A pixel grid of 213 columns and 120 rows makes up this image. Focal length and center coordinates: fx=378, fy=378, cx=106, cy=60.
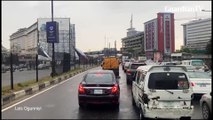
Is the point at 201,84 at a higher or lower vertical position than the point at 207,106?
higher

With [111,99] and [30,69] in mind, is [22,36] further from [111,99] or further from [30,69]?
[111,99]

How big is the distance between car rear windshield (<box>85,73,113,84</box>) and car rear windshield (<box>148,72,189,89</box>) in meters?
3.51

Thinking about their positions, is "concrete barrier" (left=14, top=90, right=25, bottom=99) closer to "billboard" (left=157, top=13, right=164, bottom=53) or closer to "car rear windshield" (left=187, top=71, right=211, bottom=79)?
"car rear windshield" (left=187, top=71, right=211, bottom=79)

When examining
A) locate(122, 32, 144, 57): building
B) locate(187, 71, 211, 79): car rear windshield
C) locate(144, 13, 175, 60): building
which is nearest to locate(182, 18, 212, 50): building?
locate(144, 13, 175, 60): building

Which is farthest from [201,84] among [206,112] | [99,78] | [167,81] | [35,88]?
[35,88]

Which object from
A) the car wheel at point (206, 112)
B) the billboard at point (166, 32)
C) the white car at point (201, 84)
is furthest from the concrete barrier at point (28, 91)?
the billboard at point (166, 32)

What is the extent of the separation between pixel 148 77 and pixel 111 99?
314 centimetres

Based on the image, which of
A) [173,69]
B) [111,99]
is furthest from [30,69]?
[173,69]

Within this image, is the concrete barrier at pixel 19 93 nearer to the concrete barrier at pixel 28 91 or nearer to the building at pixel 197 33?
the concrete barrier at pixel 28 91

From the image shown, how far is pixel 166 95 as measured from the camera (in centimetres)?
1028

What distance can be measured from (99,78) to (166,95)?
4314 mm

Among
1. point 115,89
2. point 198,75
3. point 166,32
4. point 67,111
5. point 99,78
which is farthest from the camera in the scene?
point 166,32

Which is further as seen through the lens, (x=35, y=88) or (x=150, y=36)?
(x=150, y=36)

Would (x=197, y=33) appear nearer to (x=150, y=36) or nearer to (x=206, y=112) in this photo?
(x=150, y=36)
